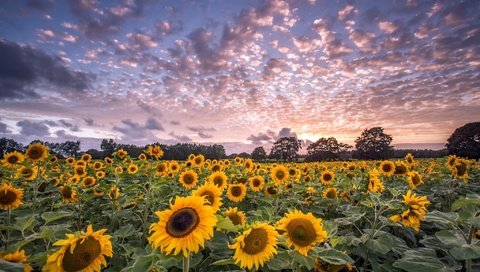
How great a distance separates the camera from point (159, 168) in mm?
10102

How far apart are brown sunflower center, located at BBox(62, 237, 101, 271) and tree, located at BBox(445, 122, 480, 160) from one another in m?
50.1

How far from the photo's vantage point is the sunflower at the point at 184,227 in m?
2.54

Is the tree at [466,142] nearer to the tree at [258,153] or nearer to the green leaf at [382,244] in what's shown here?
the tree at [258,153]

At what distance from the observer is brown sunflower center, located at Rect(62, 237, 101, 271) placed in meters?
2.62

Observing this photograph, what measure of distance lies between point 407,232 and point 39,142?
29.4 ft

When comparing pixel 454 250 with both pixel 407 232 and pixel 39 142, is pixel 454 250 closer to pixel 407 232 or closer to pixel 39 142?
pixel 407 232

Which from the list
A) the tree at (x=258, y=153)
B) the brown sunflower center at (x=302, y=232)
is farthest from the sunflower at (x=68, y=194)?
the tree at (x=258, y=153)

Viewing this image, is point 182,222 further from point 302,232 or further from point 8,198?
point 8,198

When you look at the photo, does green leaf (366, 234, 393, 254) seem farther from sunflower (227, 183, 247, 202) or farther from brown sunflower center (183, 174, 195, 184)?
brown sunflower center (183, 174, 195, 184)

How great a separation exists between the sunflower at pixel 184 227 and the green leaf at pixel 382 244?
2.37 m

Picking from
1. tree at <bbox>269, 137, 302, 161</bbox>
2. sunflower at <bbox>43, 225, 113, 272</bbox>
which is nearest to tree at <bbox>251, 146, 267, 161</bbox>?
tree at <bbox>269, 137, 302, 161</bbox>

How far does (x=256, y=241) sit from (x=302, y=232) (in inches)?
19.4

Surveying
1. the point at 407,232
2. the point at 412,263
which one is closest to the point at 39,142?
the point at 412,263

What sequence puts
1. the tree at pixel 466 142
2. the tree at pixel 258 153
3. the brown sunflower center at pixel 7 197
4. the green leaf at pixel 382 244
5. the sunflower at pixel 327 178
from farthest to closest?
the tree at pixel 258 153 → the tree at pixel 466 142 → the sunflower at pixel 327 178 → the brown sunflower center at pixel 7 197 → the green leaf at pixel 382 244
